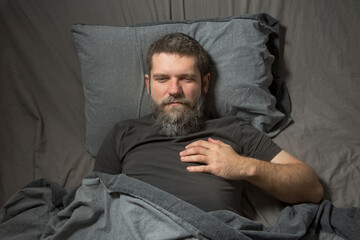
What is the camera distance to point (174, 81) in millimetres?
1113

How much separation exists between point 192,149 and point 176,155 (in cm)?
8

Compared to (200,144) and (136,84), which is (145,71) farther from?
(200,144)

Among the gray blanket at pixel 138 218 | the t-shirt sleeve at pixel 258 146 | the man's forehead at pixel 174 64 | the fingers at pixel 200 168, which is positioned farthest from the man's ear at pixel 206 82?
the gray blanket at pixel 138 218

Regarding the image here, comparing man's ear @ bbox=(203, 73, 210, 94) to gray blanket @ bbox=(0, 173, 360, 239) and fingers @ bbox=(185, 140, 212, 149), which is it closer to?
fingers @ bbox=(185, 140, 212, 149)

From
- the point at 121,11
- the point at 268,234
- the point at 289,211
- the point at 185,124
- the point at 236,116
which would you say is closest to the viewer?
the point at 268,234

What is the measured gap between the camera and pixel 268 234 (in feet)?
2.69

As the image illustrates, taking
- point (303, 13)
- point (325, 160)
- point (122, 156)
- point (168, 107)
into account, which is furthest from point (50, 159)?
point (303, 13)

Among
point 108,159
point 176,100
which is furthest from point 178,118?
point 108,159

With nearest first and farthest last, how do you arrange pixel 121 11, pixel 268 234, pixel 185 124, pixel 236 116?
pixel 268 234 → pixel 185 124 → pixel 236 116 → pixel 121 11

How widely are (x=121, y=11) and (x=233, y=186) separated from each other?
0.94m

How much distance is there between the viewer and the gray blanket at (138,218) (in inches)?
31.4

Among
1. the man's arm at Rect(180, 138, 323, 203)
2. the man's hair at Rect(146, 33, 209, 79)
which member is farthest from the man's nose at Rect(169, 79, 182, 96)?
the man's arm at Rect(180, 138, 323, 203)

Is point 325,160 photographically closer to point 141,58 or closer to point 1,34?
point 141,58

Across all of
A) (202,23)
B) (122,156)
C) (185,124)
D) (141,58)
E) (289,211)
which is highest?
(202,23)
